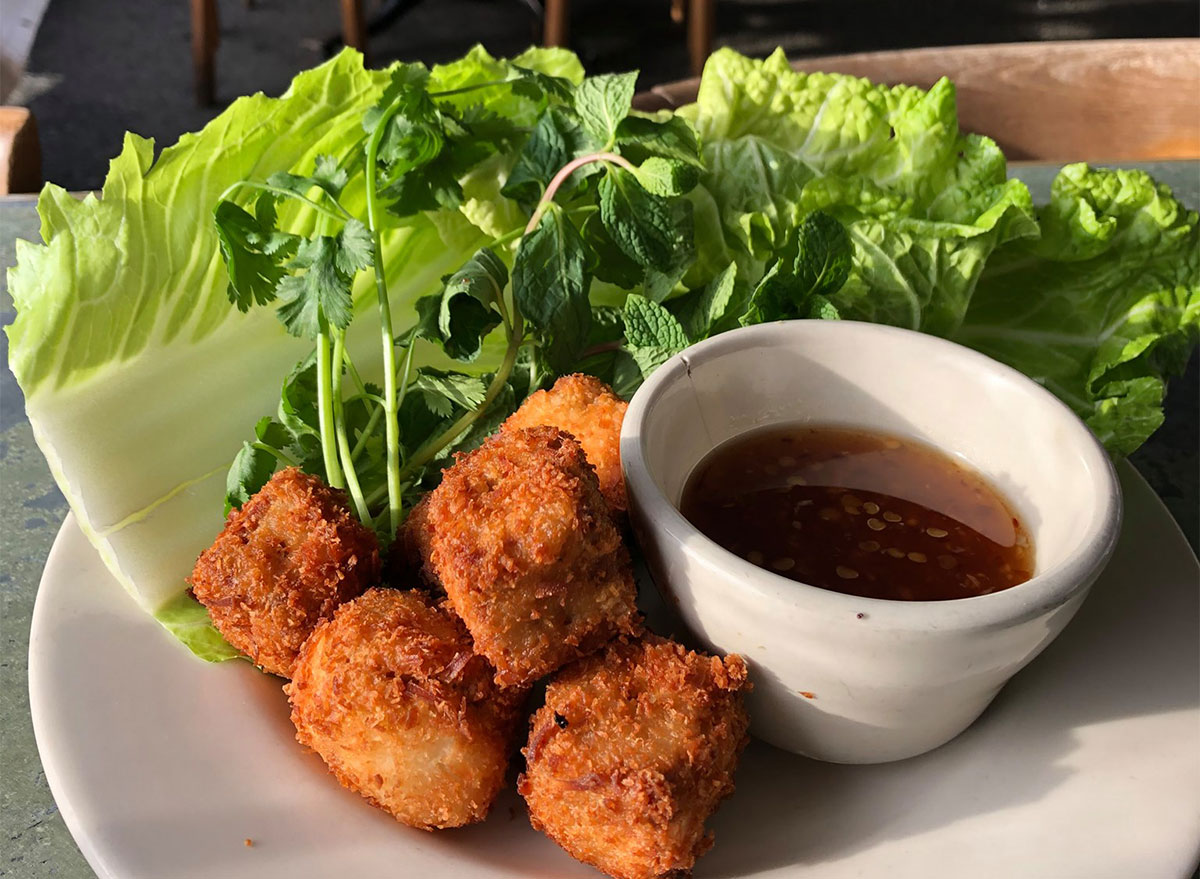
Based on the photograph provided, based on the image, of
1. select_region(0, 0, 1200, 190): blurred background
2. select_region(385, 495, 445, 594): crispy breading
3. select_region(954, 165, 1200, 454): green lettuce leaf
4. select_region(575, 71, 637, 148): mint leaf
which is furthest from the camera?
select_region(0, 0, 1200, 190): blurred background

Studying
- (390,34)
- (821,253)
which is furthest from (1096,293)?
(390,34)

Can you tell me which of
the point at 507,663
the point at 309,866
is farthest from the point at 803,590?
the point at 309,866

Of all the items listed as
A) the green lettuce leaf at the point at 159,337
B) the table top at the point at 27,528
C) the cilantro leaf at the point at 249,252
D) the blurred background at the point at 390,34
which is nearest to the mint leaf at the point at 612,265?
the green lettuce leaf at the point at 159,337

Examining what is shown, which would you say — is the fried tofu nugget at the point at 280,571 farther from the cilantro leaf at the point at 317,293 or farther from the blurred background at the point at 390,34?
the blurred background at the point at 390,34

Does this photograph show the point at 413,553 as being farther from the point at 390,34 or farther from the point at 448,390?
the point at 390,34

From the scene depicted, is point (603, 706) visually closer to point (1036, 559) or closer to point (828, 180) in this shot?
point (1036, 559)

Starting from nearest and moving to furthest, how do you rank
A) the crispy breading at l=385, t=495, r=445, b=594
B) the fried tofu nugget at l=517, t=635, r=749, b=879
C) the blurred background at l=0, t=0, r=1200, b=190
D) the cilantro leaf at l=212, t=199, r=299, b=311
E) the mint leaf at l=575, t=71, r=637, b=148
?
1. the fried tofu nugget at l=517, t=635, r=749, b=879
2. the crispy breading at l=385, t=495, r=445, b=594
3. the cilantro leaf at l=212, t=199, r=299, b=311
4. the mint leaf at l=575, t=71, r=637, b=148
5. the blurred background at l=0, t=0, r=1200, b=190

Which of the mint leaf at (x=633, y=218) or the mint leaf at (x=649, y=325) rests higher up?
the mint leaf at (x=633, y=218)

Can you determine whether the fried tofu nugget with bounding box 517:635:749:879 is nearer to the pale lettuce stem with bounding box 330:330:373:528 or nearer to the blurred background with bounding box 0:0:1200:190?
the pale lettuce stem with bounding box 330:330:373:528

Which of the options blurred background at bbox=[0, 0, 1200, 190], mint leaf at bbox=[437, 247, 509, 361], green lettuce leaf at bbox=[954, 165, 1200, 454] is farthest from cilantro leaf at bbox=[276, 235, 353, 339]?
blurred background at bbox=[0, 0, 1200, 190]
